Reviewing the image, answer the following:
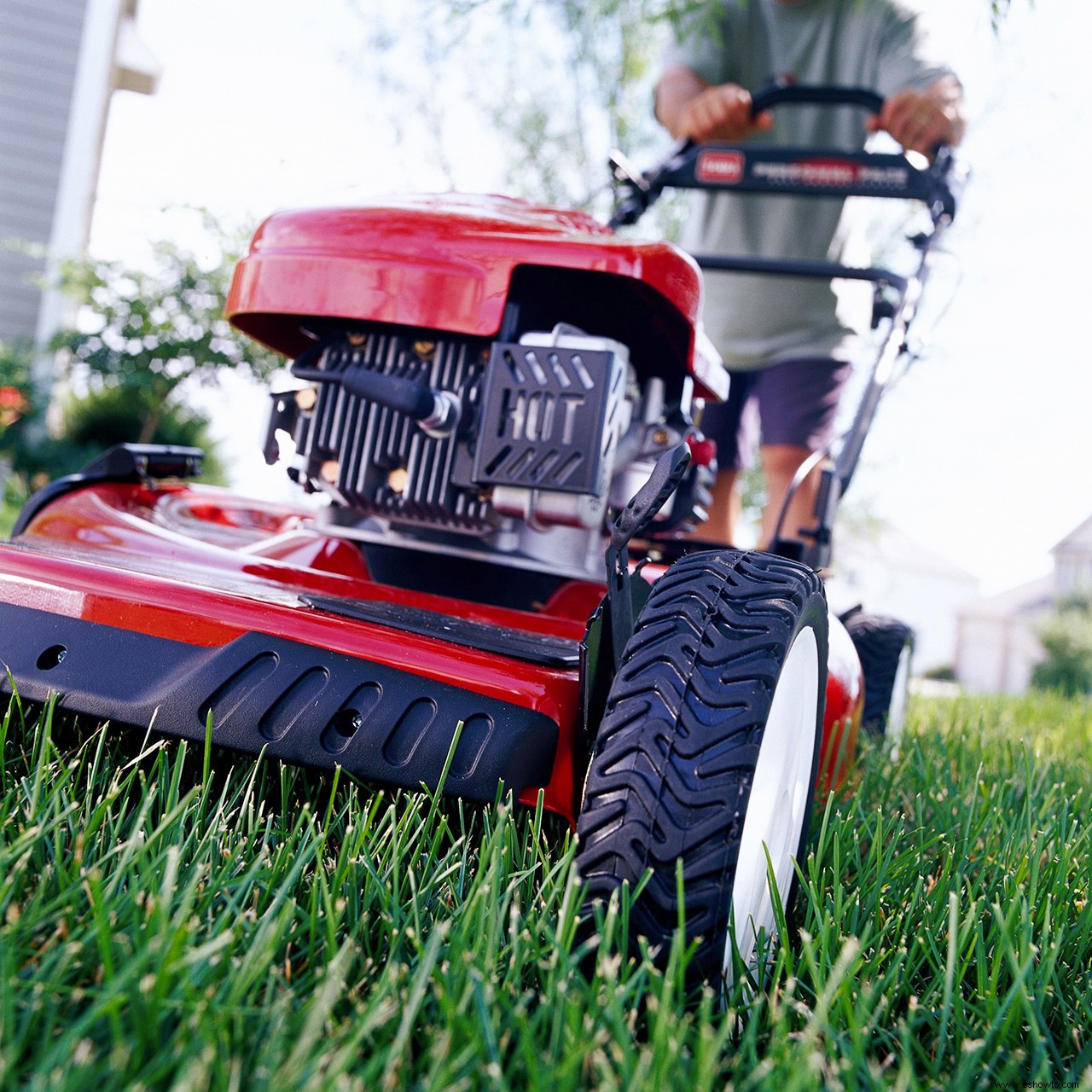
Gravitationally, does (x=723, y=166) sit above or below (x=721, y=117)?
below

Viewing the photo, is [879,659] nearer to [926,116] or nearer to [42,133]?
[926,116]

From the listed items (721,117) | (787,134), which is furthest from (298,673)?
Result: (787,134)

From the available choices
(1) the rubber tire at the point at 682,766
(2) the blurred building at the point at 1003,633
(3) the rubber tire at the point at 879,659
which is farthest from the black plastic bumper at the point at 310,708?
(2) the blurred building at the point at 1003,633

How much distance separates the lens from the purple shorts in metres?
2.65

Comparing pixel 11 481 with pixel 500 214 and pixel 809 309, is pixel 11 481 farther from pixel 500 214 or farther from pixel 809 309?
pixel 500 214

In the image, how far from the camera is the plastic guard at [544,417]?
56.6 inches

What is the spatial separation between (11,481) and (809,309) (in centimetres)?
620

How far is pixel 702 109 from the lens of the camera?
2559 mm

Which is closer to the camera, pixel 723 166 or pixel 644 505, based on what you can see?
pixel 644 505

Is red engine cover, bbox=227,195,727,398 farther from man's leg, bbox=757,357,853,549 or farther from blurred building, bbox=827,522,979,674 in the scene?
blurred building, bbox=827,522,979,674

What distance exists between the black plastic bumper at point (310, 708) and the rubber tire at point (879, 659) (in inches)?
54.6

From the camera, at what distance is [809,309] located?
2.68 metres

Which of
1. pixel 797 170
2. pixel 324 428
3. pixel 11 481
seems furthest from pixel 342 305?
pixel 11 481

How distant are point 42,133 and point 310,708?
8.21m
